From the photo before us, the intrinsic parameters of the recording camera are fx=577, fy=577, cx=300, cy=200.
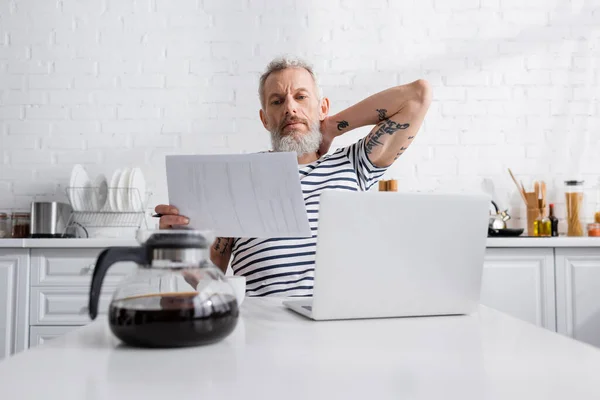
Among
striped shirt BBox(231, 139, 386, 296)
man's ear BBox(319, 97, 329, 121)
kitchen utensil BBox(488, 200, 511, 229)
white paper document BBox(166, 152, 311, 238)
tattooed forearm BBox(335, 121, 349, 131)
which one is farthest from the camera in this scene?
kitchen utensil BBox(488, 200, 511, 229)

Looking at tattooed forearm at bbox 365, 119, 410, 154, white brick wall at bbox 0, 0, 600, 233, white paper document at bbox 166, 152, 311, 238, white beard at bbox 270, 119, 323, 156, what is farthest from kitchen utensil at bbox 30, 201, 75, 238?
white paper document at bbox 166, 152, 311, 238

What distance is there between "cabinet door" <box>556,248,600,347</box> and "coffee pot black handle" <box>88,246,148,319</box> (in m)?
2.28

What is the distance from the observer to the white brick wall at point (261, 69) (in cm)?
319

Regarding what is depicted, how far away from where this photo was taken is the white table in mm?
572

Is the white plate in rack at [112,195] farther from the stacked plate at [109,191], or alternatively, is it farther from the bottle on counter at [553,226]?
the bottle on counter at [553,226]

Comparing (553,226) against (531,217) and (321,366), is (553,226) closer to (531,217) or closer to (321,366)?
(531,217)

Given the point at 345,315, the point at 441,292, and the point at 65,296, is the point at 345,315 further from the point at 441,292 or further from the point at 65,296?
the point at 65,296

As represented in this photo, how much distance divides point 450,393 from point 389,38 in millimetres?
2922

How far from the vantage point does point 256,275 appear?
1768mm

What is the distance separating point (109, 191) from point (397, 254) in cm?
224

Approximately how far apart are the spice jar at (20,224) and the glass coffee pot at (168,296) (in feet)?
8.59

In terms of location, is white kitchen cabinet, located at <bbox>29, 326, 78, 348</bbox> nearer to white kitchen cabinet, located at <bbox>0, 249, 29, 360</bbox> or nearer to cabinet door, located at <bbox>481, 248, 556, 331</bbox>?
white kitchen cabinet, located at <bbox>0, 249, 29, 360</bbox>

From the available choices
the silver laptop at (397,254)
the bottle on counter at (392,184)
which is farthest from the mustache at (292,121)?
the silver laptop at (397,254)

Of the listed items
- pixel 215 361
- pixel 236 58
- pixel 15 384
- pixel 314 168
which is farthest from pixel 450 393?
pixel 236 58
